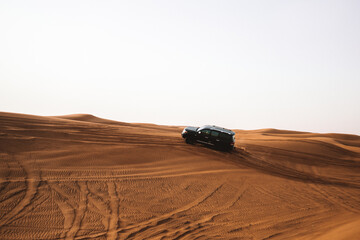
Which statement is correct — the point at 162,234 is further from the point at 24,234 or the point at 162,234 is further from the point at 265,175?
the point at 265,175

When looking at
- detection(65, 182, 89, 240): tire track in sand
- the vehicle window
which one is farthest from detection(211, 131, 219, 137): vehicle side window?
detection(65, 182, 89, 240): tire track in sand

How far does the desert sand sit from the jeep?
58cm

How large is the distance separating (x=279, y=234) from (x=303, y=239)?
53 cm

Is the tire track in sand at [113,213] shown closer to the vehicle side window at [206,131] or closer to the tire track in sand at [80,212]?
the tire track in sand at [80,212]

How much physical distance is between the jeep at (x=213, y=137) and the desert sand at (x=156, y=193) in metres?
0.58

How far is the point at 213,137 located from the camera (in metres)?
14.7

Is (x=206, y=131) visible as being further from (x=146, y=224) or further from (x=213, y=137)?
(x=146, y=224)

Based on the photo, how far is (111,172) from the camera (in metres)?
9.25

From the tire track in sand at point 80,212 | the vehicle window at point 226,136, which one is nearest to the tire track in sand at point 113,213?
the tire track in sand at point 80,212

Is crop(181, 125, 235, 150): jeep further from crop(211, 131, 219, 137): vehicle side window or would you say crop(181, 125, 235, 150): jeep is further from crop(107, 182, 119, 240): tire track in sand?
crop(107, 182, 119, 240): tire track in sand

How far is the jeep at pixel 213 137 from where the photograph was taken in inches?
567

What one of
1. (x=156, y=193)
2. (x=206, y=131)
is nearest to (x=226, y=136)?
(x=206, y=131)

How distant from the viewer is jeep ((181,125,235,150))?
14414mm

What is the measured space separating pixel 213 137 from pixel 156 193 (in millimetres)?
7340
